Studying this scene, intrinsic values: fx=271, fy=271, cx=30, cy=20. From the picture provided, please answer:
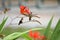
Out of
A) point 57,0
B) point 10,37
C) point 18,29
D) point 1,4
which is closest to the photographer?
point 10,37

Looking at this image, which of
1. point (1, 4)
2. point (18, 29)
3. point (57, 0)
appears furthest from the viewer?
point (57, 0)

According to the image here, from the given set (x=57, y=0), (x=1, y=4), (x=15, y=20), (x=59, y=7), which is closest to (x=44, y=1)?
Answer: (x=57, y=0)

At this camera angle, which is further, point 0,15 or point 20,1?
point 20,1

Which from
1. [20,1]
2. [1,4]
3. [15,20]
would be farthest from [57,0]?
[15,20]

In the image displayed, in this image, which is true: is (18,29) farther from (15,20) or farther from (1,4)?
Answer: (1,4)

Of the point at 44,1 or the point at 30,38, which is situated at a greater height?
the point at 30,38

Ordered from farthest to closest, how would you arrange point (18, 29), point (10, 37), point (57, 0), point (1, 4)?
point (57, 0) < point (1, 4) < point (18, 29) < point (10, 37)

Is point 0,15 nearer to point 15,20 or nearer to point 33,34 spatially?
point 15,20

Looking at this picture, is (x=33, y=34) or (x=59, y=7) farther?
(x=59, y=7)

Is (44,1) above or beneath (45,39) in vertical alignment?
beneath
